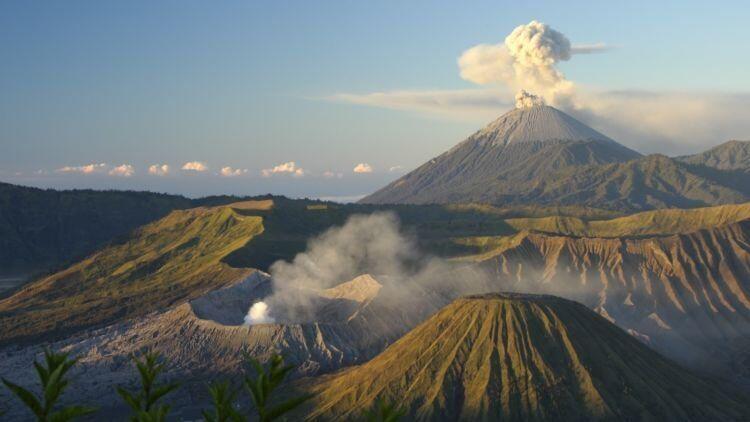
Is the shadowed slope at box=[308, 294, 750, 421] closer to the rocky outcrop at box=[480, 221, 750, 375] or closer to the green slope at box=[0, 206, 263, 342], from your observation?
the rocky outcrop at box=[480, 221, 750, 375]

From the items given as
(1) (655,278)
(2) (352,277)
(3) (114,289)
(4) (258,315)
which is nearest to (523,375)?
(4) (258,315)

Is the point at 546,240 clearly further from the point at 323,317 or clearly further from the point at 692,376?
the point at 692,376

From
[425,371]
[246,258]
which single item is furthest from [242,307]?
[425,371]

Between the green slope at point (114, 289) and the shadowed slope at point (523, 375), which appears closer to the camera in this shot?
the shadowed slope at point (523, 375)

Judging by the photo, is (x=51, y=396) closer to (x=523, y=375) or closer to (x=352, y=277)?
(x=523, y=375)

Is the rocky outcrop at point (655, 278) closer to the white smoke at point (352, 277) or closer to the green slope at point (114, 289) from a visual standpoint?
the white smoke at point (352, 277)

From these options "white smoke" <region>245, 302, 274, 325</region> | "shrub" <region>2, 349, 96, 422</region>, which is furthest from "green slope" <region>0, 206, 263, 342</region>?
"shrub" <region>2, 349, 96, 422</region>

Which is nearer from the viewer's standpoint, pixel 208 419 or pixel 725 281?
pixel 208 419

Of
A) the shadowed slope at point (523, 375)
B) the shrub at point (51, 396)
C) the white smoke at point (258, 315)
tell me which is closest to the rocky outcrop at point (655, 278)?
the shadowed slope at point (523, 375)
